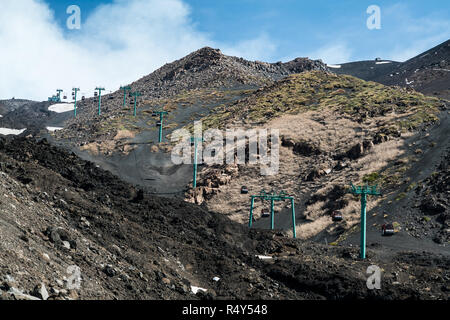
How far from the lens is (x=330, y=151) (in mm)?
65000

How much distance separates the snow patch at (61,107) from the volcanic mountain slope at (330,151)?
8920 cm

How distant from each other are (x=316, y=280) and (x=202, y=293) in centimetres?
785

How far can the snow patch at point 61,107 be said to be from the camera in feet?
535

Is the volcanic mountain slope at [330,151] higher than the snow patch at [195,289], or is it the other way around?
the volcanic mountain slope at [330,151]

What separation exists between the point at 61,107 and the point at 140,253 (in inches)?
6220

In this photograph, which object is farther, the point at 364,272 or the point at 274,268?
the point at 364,272

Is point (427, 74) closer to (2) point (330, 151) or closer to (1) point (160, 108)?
(1) point (160, 108)

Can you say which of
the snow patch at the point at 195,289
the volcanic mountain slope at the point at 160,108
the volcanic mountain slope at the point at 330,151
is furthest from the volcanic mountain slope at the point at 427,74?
the snow patch at the point at 195,289

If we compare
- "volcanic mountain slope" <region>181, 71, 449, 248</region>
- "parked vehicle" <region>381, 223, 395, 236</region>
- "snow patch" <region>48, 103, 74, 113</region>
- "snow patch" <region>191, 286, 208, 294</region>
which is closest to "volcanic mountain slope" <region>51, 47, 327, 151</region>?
"snow patch" <region>48, 103, 74, 113</region>

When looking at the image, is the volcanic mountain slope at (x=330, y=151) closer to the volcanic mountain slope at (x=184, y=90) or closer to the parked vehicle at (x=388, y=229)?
the parked vehicle at (x=388, y=229)

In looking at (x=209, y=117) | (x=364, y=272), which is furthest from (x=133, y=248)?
(x=209, y=117)

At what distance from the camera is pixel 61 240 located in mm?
17172

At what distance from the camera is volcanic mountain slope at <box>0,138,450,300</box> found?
48.2ft
